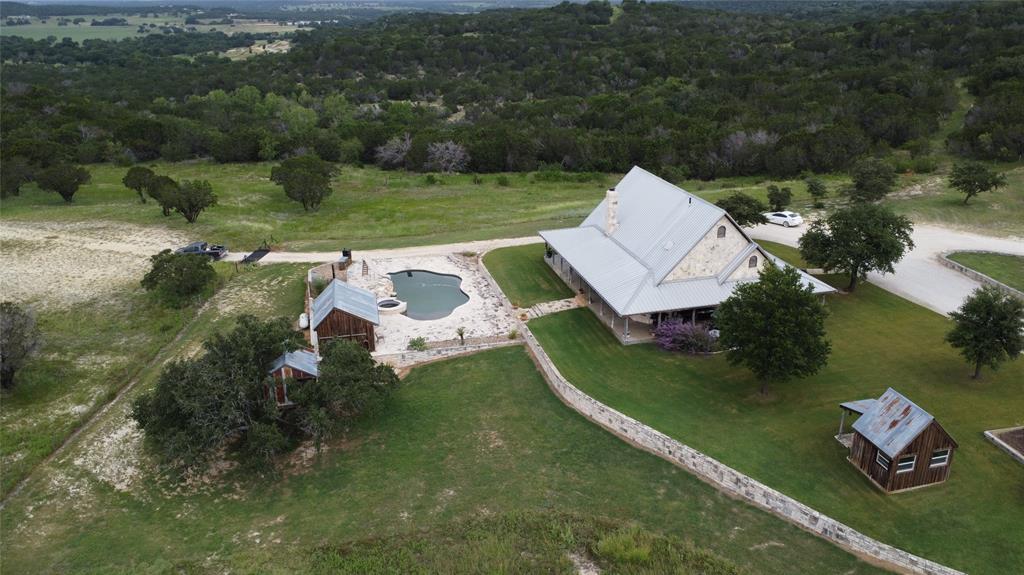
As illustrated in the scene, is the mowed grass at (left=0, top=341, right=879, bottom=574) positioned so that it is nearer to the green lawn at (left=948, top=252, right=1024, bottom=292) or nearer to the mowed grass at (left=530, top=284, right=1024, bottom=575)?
the mowed grass at (left=530, top=284, right=1024, bottom=575)

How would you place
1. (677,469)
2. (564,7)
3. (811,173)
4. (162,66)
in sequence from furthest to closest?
(564,7), (162,66), (811,173), (677,469)

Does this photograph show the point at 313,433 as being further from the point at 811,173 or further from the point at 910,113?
the point at 910,113

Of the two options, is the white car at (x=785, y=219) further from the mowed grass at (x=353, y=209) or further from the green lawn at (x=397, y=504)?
the green lawn at (x=397, y=504)

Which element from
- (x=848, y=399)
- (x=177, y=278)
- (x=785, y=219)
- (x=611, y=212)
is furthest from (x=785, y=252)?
(x=177, y=278)

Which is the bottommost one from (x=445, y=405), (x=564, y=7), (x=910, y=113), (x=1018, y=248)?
(x=445, y=405)

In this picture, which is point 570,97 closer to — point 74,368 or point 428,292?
point 428,292

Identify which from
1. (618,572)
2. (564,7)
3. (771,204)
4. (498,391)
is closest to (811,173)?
(771,204)
